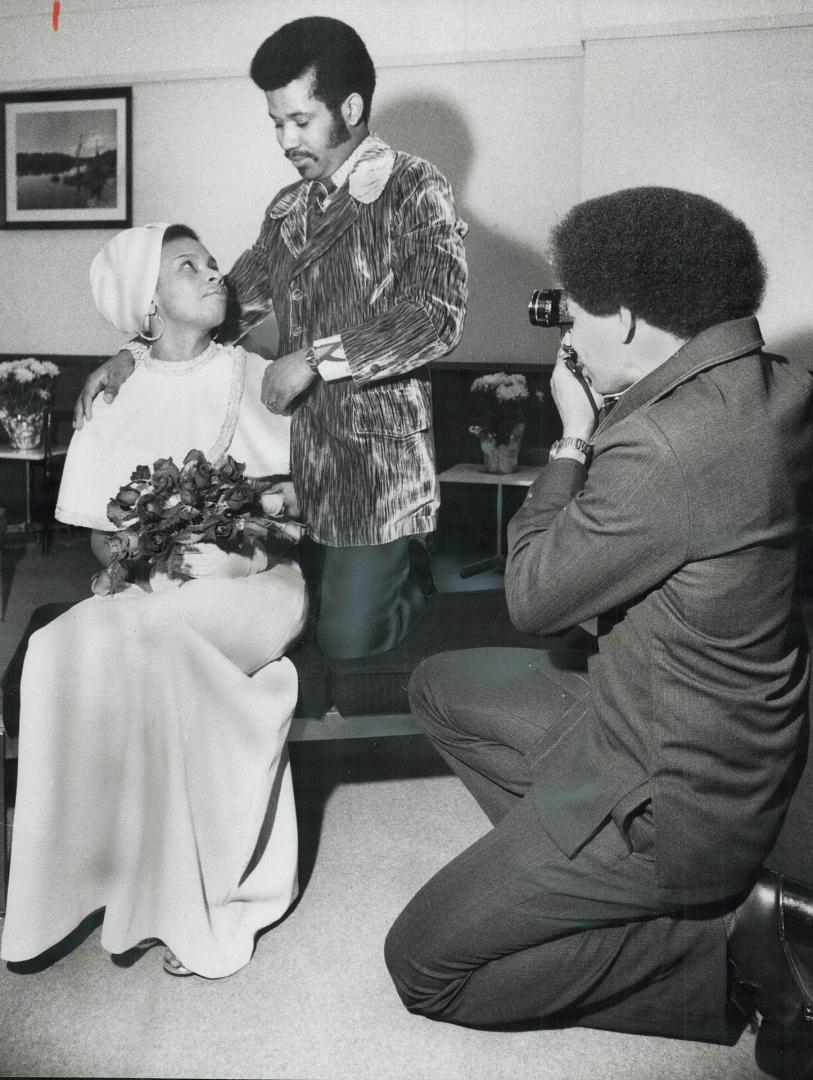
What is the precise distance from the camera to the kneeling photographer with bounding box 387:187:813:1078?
1.41 m

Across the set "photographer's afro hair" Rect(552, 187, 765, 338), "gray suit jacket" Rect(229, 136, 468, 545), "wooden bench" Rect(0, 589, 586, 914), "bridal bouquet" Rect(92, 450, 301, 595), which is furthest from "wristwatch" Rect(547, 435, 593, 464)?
"wooden bench" Rect(0, 589, 586, 914)

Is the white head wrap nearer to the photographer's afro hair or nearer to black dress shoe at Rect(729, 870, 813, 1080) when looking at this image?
the photographer's afro hair

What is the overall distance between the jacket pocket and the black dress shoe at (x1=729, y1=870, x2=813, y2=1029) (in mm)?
1207

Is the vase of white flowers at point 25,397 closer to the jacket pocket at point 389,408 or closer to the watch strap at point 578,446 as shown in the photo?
the jacket pocket at point 389,408

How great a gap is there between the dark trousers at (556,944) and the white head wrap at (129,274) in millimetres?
1330

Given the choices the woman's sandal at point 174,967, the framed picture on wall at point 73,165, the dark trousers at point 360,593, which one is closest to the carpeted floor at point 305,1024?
the woman's sandal at point 174,967

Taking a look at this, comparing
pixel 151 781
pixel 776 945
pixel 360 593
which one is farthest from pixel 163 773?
pixel 776 945

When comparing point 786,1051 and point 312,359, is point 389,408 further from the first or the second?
point 786,1051

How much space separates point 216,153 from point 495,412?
1157mm

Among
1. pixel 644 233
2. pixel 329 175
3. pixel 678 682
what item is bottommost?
pixel 678 682

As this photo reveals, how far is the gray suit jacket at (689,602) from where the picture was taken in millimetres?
1389

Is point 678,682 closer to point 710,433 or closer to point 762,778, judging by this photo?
point 762,778

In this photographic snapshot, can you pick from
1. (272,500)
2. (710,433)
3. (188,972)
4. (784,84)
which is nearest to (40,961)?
(188,972)

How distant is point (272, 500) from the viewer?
2.04 m
